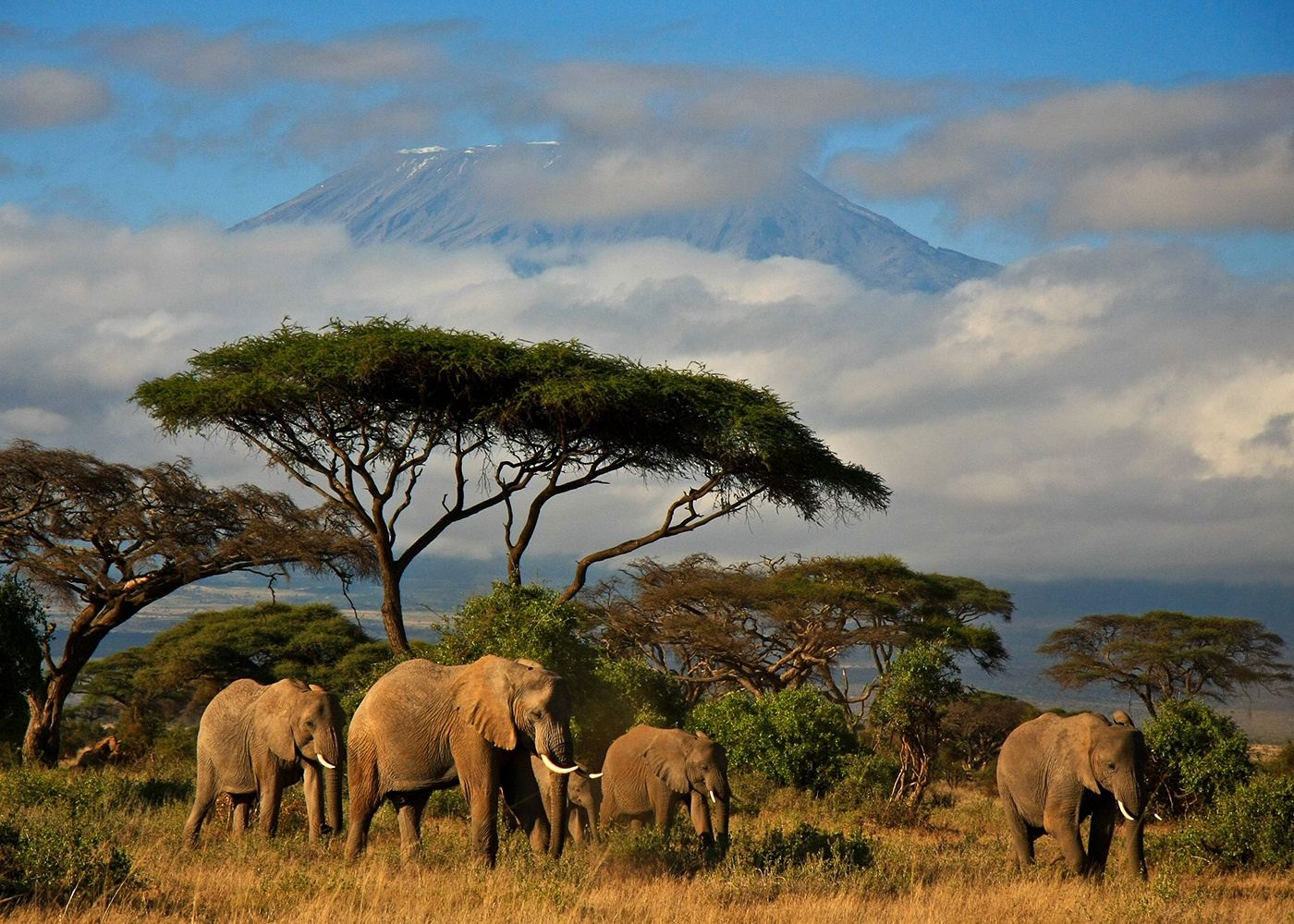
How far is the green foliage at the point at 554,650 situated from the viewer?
68.6 feet

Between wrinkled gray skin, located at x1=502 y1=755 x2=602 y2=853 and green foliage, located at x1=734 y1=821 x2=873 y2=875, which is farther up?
wrinkled gray skin, located at x1=502 y1=755 x2=602 y2=853

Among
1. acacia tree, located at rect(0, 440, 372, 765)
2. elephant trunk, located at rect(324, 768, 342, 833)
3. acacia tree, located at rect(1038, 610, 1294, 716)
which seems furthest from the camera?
acacia tree, located at rect(1038, 610, 1294, 716)

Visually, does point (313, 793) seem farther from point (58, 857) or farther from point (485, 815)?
point (58, 857)

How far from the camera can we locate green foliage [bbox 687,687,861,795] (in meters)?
24.3

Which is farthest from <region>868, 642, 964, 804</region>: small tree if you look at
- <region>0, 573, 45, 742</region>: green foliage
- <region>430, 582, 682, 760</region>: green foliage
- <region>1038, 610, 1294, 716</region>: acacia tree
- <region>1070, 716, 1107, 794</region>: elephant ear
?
<region>1038, 610, 1294, 716</region>: acacia tree

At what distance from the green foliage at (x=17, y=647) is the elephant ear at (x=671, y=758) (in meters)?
11.2

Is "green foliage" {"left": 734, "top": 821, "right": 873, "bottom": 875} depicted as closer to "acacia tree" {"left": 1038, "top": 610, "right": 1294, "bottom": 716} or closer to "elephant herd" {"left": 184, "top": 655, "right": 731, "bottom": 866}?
"elephant herd" {"left": 184, "top": 655, "right": 731, "bottom": 866}

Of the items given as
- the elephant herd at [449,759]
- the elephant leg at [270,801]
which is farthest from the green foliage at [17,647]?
the elephant leg at [270,801]

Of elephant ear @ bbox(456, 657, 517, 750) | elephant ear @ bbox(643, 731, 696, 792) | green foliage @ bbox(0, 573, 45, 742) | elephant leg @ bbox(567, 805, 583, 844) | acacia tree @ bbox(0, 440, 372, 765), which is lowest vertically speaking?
elephant leg @ bbox(567, 805, 583, 844)

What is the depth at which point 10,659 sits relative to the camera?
78.0 feet

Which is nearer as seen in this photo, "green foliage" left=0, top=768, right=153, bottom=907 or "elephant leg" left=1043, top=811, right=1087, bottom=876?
"green foliage" left=0, top=768, right=153, bottom=907

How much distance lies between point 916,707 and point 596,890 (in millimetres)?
12311

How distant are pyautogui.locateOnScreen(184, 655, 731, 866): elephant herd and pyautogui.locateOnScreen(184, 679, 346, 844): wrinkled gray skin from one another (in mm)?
17

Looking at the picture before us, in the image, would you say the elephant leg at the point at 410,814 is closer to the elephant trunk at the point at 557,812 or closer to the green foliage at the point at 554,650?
the elephant trunk at the point at 557,812
